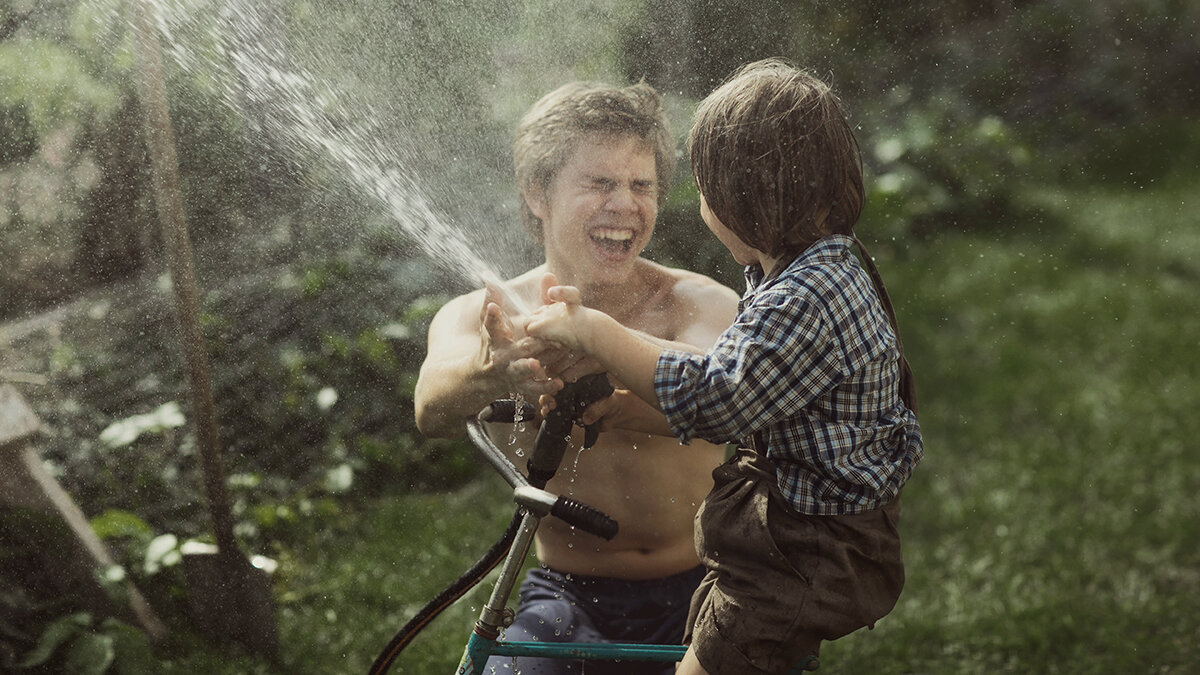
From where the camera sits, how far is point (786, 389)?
5.27ft

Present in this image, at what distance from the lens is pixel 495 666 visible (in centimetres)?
213

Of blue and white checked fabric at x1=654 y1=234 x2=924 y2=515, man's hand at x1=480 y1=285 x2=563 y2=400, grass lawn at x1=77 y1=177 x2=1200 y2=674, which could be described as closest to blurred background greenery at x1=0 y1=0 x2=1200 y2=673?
grass lawn at x1=77 y1=177 x2=1200 y2=674

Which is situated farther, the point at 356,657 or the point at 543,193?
the point at 356,657

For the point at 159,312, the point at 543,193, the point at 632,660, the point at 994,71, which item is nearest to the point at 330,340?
the point at 159,312

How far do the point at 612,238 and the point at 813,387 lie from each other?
61 cm

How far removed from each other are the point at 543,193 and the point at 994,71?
9.45 ft

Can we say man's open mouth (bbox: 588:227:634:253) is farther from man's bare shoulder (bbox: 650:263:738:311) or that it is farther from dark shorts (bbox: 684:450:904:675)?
dark shorts (bbox: 684:450:904:675)

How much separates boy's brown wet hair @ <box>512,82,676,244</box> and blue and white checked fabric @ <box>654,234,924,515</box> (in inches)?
18.7

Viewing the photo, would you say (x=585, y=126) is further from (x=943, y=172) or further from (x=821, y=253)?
(x=943, y=172)

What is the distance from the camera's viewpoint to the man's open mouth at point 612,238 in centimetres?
208

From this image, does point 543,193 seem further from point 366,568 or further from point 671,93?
point 366,568

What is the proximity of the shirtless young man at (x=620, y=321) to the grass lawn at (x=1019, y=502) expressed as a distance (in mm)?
1143

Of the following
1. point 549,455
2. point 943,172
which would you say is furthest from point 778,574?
point 943,172

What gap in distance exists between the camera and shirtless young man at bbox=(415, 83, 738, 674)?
2.07 metres
